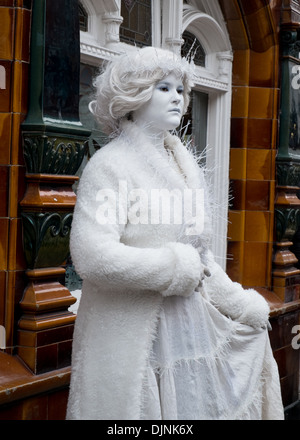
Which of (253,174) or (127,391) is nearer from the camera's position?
(127,391)

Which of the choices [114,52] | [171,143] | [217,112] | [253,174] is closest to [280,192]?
[253,174]

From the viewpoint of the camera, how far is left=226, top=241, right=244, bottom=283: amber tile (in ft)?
19.0

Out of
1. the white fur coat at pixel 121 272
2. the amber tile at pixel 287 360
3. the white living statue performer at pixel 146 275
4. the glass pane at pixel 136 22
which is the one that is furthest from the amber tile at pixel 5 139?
the amber tile at pixel 287 360

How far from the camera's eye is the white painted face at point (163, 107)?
301 centimetres

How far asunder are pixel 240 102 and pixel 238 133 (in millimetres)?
233

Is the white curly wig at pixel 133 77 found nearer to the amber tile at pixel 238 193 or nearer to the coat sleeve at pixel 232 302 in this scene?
the coat sleeve at pixel 232 302

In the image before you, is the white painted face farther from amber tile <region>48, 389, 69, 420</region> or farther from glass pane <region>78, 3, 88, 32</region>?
glass pane <region>78, 3, 88, 32</region>

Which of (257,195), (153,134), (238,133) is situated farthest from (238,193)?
(153,134)

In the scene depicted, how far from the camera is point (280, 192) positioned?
5.89m

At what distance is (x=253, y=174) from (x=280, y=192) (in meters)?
0.27

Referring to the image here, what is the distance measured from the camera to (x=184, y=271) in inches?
109

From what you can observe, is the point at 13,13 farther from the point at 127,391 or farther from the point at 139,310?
the point at 127,391

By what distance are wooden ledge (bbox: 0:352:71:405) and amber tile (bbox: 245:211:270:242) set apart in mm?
2517
